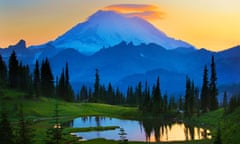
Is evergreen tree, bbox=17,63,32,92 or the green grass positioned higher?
evergreen tree, bbox=17,63,32,92

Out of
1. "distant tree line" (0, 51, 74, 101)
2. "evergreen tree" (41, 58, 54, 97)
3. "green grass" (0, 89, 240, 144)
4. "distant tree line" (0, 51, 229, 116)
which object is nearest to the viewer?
"green grass" (0, 89, 240, 144)

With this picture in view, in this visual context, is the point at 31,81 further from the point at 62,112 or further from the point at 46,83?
the point at 62,112

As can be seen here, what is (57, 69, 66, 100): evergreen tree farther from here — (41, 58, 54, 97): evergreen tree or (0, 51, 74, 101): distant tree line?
(41, 58, 54, 97): evergreen tree

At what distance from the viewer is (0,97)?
133 meters

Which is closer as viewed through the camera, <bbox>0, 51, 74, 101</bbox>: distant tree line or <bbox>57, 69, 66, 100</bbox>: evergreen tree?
<bbox>0, 51, 74, 101</bbox>: distant tree line

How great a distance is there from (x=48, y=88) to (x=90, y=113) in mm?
41441

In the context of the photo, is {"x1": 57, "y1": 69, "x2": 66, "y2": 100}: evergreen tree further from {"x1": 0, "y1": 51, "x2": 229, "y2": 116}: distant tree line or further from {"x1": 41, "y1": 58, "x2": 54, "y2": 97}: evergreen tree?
{"x1": 41, "y1": 58, "x2": 54, "y2": 97}: evergreen tree

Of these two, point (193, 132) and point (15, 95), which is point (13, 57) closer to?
point (15, 95)

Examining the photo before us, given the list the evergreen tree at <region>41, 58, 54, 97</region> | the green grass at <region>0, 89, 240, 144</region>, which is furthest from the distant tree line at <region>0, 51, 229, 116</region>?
the green grass at <region>0, 89, 240, 144</region>

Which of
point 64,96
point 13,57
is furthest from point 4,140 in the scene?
point 64,96

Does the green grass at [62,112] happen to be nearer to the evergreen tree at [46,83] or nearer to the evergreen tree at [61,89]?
the evergreen tree at [46,83]

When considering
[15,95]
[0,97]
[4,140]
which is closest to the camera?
[4,140]

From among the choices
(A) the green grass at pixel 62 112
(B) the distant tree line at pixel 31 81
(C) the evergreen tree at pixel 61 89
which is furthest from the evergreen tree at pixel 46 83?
(A) the green grass at pixel 62 112

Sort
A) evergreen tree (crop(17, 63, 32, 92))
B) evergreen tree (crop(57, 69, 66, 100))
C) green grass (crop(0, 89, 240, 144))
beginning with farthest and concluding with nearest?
evergreen tree (crop(57, 69, 66, 100))
evergreen tree (crop(17, 63, 32, 92))
green grass (crop(0, 89, 240, 144))
